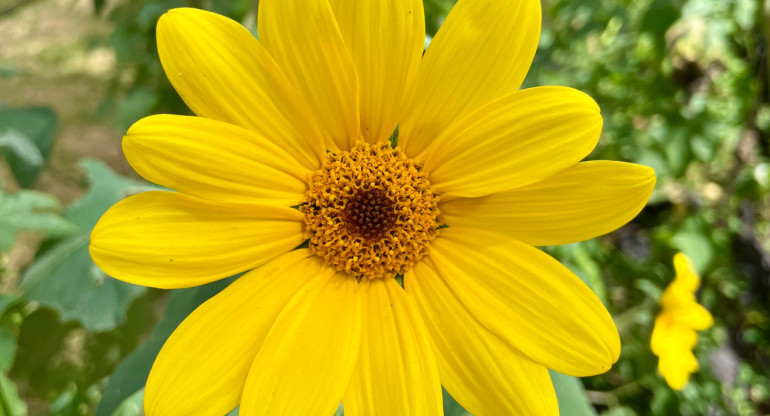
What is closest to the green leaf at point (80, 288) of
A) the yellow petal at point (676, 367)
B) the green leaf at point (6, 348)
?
the green leaf at point (6, 348)

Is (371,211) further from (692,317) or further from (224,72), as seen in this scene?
(692,317)

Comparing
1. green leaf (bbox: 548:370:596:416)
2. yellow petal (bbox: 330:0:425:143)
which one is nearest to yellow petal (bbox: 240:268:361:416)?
yellow petal (bbox: 330:0:425:143)

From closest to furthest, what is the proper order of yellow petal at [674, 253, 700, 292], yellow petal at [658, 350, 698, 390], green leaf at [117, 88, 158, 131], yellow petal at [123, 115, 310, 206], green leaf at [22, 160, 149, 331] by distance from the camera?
yellow petal at [123, 115, 310, 206]
green leaf at [22, 160, 149, 331]
yellow petal at [658, 350, 698, 390]
yellow petal at [674, 253, 700, 292]
green leaf at [117, 88, 158, 131]

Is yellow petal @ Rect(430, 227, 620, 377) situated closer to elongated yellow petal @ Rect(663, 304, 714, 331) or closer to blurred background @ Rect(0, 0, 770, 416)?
blurred background @ Rect(0, 0, 770, 416)

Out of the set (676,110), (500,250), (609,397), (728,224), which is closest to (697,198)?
(728,224)

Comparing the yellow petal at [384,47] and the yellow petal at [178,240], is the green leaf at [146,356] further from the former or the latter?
the yellow petal at [384,47]

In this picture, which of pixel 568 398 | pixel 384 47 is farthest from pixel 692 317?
pixel 384 47

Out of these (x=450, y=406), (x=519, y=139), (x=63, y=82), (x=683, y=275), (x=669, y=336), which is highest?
(x=519, y=139)
